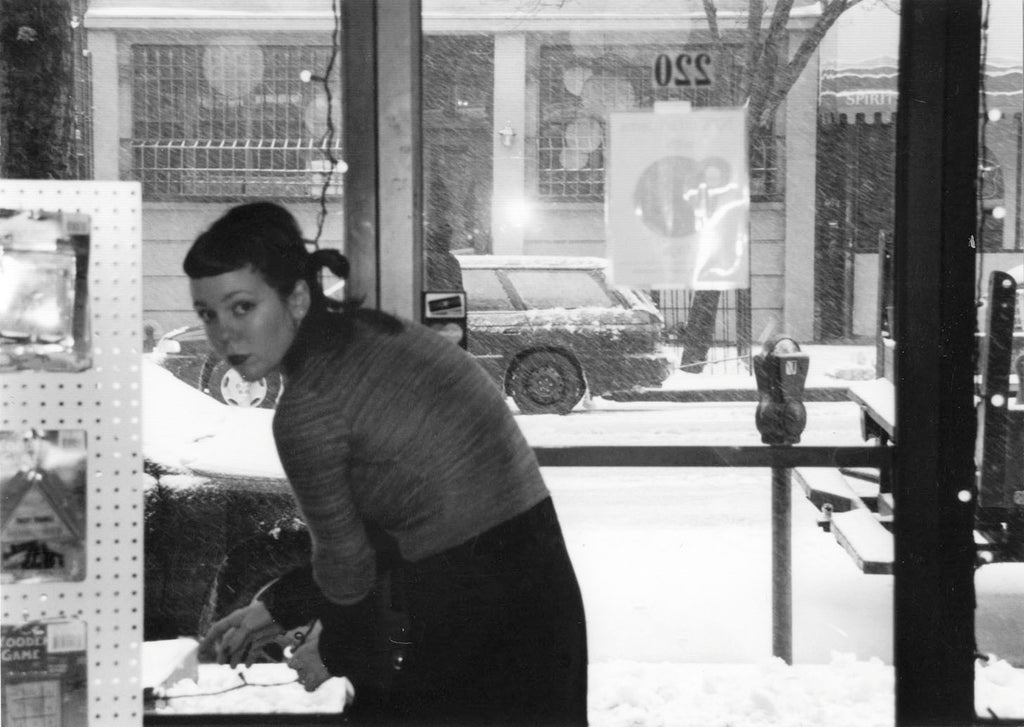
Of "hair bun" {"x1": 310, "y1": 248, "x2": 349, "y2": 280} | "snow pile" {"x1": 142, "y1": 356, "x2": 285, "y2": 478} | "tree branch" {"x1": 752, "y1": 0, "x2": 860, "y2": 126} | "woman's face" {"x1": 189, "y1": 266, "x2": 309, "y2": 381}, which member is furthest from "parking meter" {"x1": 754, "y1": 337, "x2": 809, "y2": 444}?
"snow pile" {"x1": 142, "y1": 356, "x2": 285, "y2": 478}

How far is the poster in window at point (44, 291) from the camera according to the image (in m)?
2.91

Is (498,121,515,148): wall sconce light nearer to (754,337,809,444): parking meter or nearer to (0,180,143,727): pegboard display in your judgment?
(754,337,809,444): parking meter

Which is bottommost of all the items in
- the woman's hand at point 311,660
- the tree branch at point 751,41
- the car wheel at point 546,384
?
the woman's hand at point 311,660

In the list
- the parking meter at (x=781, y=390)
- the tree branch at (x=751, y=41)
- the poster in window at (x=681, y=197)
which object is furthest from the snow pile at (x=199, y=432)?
the tree branch at (x=751, y=41)

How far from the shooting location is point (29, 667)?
2975 mm

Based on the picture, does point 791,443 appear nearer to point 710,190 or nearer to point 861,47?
point 710,190

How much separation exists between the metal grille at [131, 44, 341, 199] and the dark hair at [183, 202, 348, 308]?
205 mm

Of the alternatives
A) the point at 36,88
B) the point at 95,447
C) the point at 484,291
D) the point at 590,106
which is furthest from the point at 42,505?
the point at 590,106

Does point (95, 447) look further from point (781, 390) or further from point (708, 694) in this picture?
point (708, 694)

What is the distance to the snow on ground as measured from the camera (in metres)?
3.64

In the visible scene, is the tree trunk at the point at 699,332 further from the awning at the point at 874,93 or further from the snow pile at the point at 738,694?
the snow pile at the point at 738,694

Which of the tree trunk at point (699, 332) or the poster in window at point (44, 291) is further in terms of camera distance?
the tree trunk at point (699, 332)

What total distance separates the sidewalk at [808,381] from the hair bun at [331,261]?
2.97ft

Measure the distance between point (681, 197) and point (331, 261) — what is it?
1044mm
